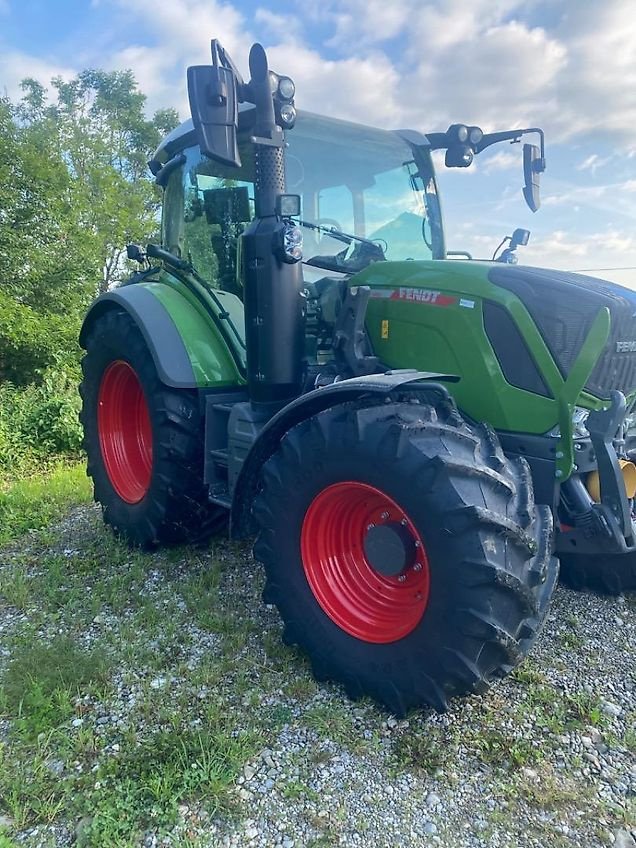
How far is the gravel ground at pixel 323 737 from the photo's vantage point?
2.02 meters

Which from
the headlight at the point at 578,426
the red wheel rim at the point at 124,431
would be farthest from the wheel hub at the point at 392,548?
the red wheel rim at the point at 124,431

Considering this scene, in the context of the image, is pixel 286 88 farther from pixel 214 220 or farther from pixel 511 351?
pixel 511 351

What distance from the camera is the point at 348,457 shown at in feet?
8.19

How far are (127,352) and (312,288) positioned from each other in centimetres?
125

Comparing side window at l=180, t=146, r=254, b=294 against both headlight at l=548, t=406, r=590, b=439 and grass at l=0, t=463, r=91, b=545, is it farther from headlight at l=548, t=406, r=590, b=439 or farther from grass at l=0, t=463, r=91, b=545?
grass at l=0, t=463, r=91, b=545

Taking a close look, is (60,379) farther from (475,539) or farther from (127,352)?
(475,539)

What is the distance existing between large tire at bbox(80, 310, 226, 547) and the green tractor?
19 mm

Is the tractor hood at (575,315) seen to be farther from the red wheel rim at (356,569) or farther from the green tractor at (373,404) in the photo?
the red wheel rim at (356,569)

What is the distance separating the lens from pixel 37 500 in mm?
5309

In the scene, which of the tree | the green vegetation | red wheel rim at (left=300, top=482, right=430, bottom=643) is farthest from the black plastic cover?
the tree

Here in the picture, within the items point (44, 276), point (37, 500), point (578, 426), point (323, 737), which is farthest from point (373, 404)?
point (44, 276)

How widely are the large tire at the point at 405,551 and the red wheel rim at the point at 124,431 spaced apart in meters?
1.91

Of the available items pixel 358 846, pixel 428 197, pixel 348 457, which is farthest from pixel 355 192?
pixel 358 846

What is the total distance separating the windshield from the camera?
11.8 feet
